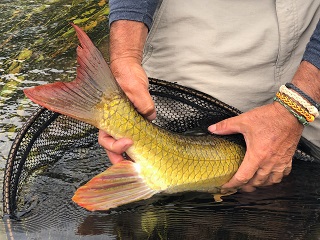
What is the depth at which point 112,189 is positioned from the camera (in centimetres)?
202

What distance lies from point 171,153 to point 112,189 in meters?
0.28

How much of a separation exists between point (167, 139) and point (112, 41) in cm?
53

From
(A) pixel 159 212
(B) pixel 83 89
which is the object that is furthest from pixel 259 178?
(B) pixel 83 89

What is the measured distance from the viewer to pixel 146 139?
205 cm

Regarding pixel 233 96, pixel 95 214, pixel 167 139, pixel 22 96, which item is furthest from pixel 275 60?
pixel 22 96

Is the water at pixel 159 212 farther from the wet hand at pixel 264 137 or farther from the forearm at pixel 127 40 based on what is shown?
the forearm at pixel 127 40

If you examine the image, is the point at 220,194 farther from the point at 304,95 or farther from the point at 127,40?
the point at 127,40

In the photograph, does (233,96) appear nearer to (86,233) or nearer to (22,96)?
(86,233)

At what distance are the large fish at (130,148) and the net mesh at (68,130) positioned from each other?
189 mm

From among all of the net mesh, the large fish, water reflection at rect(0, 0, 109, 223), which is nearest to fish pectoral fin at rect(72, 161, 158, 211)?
the large fish

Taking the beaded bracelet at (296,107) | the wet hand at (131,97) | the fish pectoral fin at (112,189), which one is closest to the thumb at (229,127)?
the beaded bracelet at (296,107)

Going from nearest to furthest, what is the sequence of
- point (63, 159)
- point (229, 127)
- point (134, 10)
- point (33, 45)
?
point (229, 127)
point (134, 10)
point (63, 159)
point (33, 45)

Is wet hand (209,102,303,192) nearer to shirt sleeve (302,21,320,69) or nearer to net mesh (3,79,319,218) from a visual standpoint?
net mesh (3,79,319,218)

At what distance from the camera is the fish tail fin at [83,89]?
6.00ft
